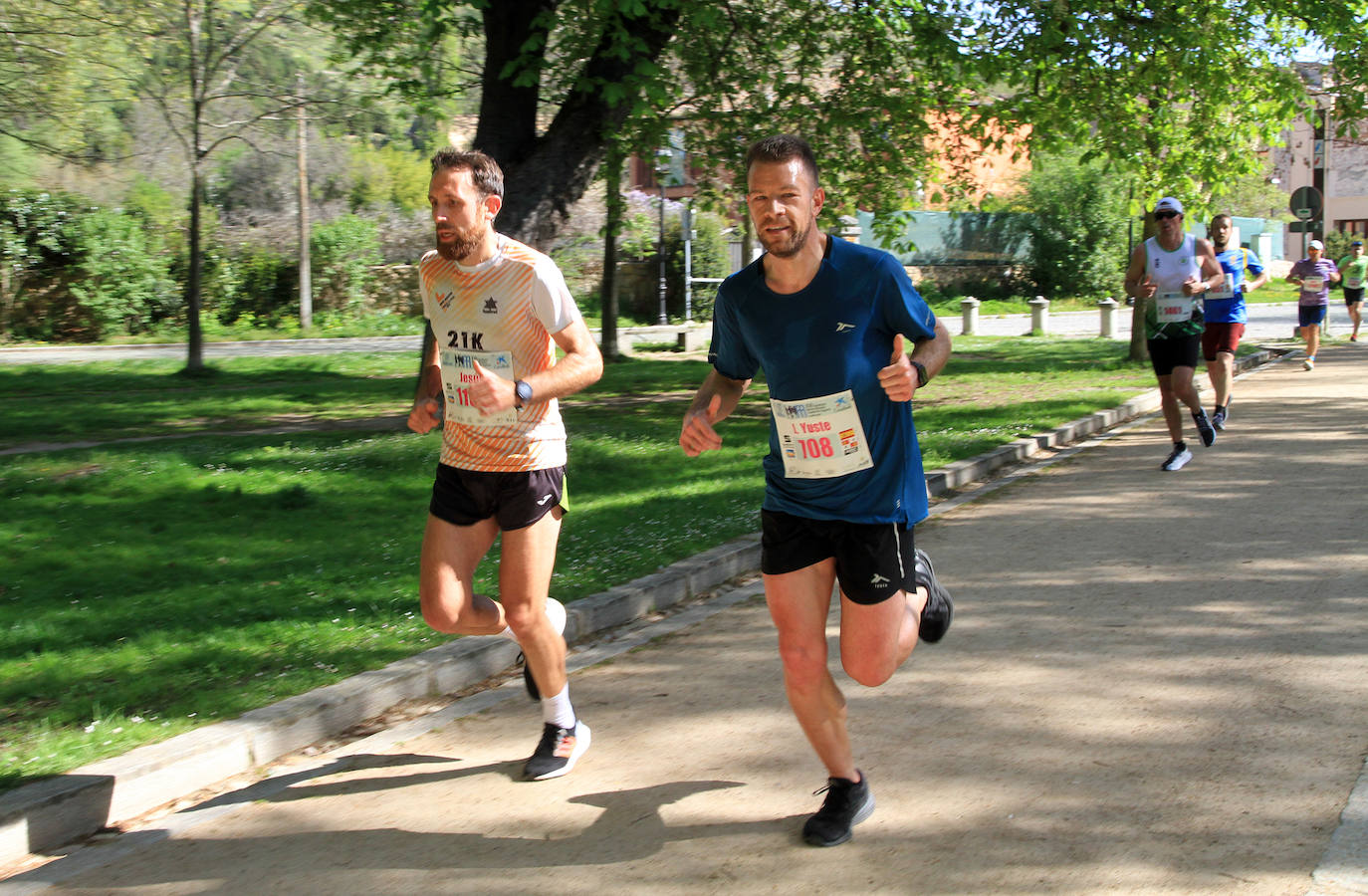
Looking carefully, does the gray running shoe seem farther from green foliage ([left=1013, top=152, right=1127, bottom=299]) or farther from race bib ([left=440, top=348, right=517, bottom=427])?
green foliage ([left=1013, top=152, right=1127, bottom=299])

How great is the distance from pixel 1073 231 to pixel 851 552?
4171 centimetres

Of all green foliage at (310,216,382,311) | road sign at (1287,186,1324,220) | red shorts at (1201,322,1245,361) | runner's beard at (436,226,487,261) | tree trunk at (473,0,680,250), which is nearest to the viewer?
runner's beard at (436,226,487,261)

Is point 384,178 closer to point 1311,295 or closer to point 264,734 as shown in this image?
point 1311,295

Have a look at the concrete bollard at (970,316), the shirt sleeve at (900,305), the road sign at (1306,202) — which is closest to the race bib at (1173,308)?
the shirt sleeve at (900,305)

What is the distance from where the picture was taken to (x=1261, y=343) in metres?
23.5

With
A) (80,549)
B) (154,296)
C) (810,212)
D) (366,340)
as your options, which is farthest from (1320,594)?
(154,296)

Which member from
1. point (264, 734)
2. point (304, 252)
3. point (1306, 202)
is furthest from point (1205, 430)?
point (304, 252)

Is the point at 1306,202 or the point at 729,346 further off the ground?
the point at 1306,202

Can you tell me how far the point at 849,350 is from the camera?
3.70 m

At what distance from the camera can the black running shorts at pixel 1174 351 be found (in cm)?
989

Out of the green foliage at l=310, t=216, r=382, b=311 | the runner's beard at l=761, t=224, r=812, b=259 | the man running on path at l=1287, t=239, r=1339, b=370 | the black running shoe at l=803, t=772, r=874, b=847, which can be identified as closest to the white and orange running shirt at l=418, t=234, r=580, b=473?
A: the runner's beard at l=761, t=224, r=812, b=259

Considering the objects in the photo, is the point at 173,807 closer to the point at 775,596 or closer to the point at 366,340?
the point at 775,596

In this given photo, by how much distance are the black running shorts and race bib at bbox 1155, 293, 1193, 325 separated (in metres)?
0.15

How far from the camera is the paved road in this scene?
140 inches
